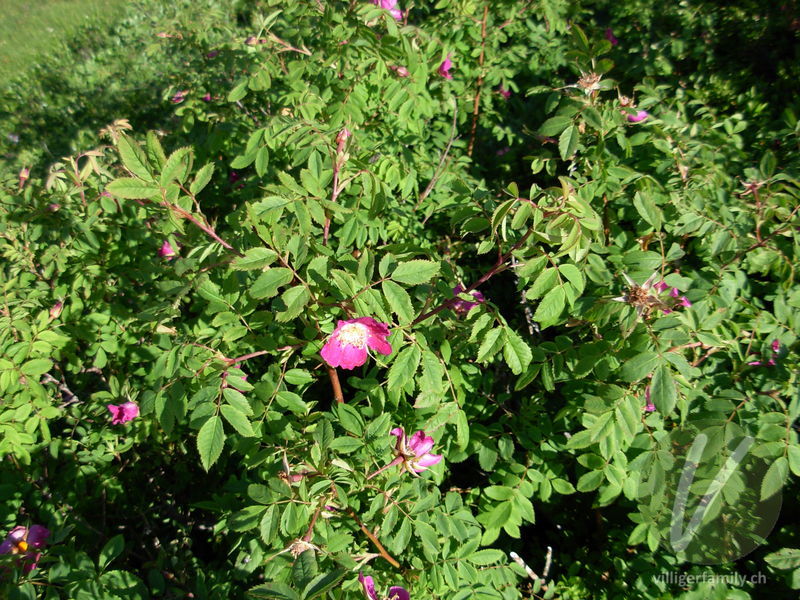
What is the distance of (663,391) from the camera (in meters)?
1.10

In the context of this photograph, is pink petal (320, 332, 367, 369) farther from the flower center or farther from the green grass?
the green grass

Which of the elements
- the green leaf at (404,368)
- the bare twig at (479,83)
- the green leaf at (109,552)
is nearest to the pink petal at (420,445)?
the green leaf at (404,368)

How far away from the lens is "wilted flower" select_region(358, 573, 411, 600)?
1112mm

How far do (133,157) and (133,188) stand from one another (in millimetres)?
66

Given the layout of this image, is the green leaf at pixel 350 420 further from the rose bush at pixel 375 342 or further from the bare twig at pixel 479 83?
the bare twig at pixel 479 83

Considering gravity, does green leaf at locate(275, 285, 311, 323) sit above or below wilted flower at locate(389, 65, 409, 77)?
below

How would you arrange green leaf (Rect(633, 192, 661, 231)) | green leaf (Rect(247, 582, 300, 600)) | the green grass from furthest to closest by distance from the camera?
the green grass
green leaf (Rect(633, 192, 661, 231))
green leaf (Rect(247, 582, 300, 600))

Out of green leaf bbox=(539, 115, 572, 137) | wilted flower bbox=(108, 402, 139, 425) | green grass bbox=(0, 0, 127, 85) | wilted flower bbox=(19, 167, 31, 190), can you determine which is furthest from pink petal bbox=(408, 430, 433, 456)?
green grass bbox=(0, 0, 127, 85)

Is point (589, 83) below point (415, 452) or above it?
above

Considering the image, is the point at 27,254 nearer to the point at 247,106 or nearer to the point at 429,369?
the point at 247,106

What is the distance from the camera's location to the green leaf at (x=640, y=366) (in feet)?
3.68
